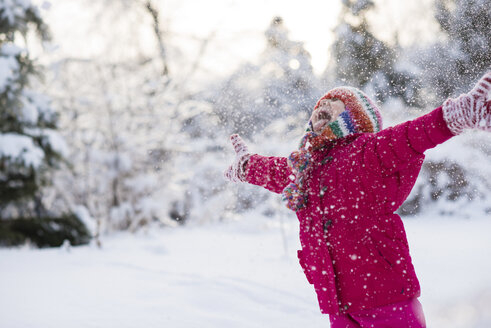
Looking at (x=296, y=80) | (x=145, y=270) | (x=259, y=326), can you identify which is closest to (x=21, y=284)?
(x=145, y=270)

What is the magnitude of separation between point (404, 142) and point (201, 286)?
2.34 m

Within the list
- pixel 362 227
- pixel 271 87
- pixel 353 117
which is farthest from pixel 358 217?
pixel 271 87

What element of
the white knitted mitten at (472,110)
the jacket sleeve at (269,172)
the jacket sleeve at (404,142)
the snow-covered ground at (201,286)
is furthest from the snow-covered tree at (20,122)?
the white knitted mitten at (472,110)

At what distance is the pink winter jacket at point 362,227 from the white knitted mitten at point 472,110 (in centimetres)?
16

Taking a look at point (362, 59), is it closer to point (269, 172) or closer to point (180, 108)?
point (269, 172)

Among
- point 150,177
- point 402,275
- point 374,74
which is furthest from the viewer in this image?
point 150,177

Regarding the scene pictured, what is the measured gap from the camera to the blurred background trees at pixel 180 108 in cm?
539

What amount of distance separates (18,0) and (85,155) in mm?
3036

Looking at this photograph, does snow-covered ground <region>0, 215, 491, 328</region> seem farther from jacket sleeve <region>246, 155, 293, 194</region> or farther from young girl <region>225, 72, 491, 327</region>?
young girl <region>225, 72, 491, 327</region>

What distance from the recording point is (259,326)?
2.41 meters

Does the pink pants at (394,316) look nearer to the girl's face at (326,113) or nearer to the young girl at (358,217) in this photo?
the young girl at (358,217)

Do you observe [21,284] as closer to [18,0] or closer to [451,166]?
[18,0]

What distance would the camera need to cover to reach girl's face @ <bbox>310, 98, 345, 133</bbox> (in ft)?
5.46

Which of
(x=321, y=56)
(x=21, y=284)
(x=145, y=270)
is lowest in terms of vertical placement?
(x=21, y=284)
